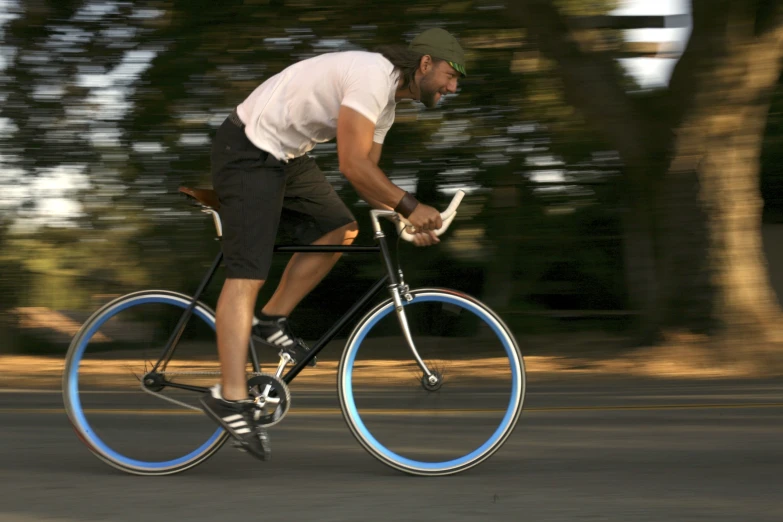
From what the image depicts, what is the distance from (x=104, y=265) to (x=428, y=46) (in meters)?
6.15

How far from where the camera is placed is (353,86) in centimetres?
438

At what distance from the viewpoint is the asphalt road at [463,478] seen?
4.03 meters

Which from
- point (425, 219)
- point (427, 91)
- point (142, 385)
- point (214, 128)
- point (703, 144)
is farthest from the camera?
point (214, 128)

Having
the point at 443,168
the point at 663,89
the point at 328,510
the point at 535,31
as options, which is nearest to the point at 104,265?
the point at 443,168

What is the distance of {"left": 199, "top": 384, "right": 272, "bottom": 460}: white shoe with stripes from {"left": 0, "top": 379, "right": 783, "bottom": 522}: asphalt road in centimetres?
14

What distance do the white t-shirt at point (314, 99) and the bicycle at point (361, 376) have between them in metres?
0.38

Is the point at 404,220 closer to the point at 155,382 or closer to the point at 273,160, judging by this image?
the point at 273,160

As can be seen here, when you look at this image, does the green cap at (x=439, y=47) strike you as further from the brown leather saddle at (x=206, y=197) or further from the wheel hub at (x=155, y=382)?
the wheel hub at (x=155, y=382)

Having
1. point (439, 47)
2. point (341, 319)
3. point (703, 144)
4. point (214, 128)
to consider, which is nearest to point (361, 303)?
point (341, 319)

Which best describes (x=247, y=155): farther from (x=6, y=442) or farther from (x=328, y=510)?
(x=6, y=442)

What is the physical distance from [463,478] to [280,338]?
0.94 meters

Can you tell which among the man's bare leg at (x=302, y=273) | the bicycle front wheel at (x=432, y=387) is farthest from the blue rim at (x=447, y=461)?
the man's bare leg at (x=302, y=273)

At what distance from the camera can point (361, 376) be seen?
15.2 feet

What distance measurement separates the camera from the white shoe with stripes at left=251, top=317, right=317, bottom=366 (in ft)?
15.4
